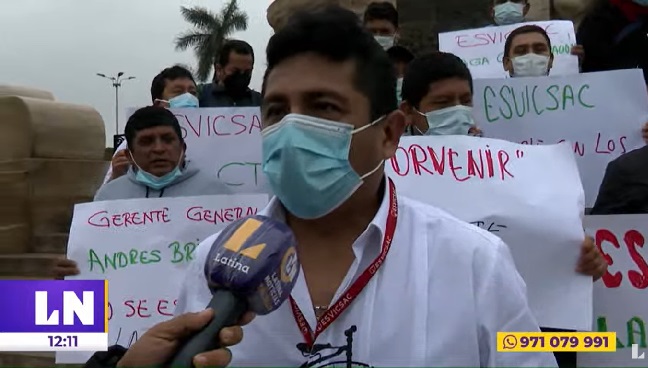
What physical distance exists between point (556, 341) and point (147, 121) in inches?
97.0

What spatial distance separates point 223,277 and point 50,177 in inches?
280

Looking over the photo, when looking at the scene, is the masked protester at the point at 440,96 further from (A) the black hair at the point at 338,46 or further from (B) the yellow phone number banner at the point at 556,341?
(A) the black hair at the point at 338,46

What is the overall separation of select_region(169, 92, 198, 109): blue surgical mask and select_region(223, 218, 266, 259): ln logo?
146 inches

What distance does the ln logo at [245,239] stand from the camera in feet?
5.15

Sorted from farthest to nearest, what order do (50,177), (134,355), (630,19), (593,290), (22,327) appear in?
(50,177) < (630,19) < (22,327) < (593,290) < (134,355)

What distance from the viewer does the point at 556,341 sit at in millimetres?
2262

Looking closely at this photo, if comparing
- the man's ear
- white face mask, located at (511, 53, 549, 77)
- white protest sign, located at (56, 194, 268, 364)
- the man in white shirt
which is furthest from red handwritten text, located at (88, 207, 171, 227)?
white face mask, located at (511, 53, 549, 77)

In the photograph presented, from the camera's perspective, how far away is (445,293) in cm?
183

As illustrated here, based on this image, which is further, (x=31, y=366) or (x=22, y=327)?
(x=31, y=366)

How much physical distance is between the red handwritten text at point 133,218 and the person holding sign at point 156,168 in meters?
0.30

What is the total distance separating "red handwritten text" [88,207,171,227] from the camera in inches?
141

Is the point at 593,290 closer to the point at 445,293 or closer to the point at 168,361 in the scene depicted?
the point at 445,293

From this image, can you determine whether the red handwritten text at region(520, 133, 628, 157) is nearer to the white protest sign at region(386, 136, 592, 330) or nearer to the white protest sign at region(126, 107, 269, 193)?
the white protest sign at region(386, 136, 592, 330)

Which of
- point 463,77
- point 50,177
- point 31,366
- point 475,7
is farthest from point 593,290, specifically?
point 475,7
